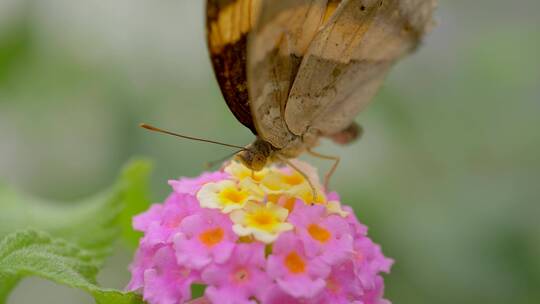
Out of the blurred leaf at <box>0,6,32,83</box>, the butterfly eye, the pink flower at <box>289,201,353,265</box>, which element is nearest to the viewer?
the pink flower at <box>289,201,353,265</box>

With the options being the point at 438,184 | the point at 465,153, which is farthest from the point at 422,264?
the point at 465,153

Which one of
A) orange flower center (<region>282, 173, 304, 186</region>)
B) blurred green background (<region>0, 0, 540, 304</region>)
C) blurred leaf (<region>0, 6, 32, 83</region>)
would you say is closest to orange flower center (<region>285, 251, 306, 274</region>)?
orange flower center (<region>282, 173, 304, 186</region>)

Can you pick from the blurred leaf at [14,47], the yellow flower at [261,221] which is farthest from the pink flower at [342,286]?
the blurred leaf at [14,47]

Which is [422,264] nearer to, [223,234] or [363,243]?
[363,243]

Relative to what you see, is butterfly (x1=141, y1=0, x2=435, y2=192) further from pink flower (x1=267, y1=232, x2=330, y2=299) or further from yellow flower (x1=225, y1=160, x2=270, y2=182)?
pink flower (x1=267, y1=232, x2=330, y2=299)

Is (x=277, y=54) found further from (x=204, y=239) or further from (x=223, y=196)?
(x=204, y=239)
